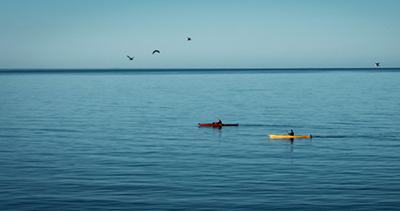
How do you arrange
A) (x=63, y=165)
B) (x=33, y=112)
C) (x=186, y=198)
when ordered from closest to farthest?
(x=186, y=198) < (x=63, y=165) < (x=33, y=112)

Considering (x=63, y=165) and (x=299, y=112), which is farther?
(x=299, y=112)

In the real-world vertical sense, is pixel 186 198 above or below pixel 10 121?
below

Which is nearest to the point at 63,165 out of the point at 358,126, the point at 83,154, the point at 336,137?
the point at 83,154

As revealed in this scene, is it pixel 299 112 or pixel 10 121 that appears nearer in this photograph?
pixel 10 121

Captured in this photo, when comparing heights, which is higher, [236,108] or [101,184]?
[236,108]

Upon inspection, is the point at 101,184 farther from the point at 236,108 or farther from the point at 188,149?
the point at 236,108

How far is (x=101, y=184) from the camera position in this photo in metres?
35.9

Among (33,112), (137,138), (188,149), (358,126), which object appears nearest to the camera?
(188,149)

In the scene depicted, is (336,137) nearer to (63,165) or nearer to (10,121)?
(63,165)

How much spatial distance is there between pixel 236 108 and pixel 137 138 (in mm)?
43972

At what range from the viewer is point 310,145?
54062 millimetres

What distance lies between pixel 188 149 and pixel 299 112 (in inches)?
1732

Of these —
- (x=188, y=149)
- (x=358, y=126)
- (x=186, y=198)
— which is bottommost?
(x=186, y=198)

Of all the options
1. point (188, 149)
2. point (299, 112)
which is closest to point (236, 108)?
point (299, 112)
